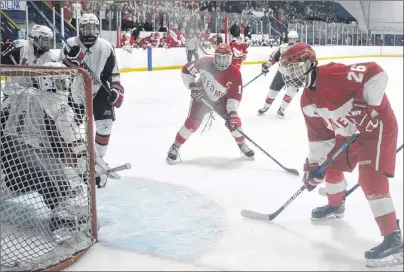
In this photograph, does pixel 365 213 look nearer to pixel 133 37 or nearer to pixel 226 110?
pixel 226 110

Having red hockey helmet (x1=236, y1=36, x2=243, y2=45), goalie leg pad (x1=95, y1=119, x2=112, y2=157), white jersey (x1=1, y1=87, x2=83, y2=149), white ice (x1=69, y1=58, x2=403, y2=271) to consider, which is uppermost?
red hockey helmet (x1=236, y1=36, x2=243, y2=45)

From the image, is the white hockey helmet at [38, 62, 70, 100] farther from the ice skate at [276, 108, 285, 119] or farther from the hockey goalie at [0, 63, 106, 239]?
the ice skate at [276, 108, 285, 119]

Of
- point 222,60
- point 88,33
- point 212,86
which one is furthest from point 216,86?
point 88,33

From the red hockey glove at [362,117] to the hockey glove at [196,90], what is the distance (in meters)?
1.28

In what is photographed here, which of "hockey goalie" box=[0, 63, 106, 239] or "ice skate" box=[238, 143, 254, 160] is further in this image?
"ice skate" box=[238, 143, 254, 160]

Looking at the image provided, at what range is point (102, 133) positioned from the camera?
2322 millimetres

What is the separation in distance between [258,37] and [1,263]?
155 cm

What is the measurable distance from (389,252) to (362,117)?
332 millimetres

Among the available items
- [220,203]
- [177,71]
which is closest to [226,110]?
[220,203]

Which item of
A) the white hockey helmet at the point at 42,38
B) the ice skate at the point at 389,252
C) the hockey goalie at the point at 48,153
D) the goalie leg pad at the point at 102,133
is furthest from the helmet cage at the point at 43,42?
the ice skate at the point at 389,252

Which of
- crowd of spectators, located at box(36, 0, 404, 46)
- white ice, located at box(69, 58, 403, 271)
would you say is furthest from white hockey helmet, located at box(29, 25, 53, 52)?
white ice, located at box(69, 58, 403, 271)

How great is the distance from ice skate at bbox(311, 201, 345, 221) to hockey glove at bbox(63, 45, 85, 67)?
1126 millimetres

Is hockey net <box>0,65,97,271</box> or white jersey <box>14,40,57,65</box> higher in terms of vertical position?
white jersey <box>14,40,57,65</box>

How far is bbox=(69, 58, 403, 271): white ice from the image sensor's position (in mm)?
1398
